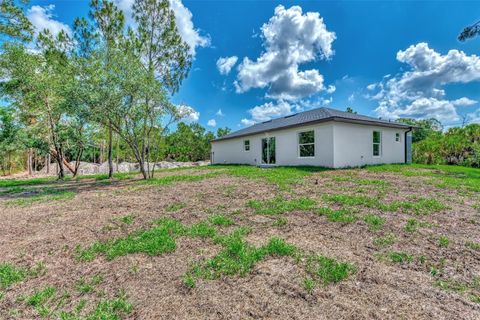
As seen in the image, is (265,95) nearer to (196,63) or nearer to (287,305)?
(196,63)

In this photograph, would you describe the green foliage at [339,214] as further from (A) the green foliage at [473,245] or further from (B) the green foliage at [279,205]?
(A) the green foliage at [473,245]

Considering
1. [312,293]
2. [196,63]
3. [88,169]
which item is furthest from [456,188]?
[88,169]

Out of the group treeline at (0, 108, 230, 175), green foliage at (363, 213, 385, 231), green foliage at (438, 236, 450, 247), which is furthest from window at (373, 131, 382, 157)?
treeline at (0, 108, 230, 175)

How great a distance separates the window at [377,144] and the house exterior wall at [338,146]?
16cm

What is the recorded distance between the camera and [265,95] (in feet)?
73.2

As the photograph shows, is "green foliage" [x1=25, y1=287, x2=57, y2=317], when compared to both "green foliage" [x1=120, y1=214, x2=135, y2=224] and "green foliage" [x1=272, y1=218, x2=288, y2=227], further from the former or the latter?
"green foliage" [x1=272, y1=218, x2=288, y2=227]

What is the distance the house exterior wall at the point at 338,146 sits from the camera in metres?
11.0

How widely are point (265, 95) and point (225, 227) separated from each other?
20147mm

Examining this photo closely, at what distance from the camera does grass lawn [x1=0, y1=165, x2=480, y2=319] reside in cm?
193

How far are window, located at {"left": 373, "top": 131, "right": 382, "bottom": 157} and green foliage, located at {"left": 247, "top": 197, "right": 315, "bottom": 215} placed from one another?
970 centimetres

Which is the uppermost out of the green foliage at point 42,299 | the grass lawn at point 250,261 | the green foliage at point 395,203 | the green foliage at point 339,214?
the green foliage at point 395,203

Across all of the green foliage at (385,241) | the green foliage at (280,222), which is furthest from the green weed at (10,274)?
the green foliage at (385,241)

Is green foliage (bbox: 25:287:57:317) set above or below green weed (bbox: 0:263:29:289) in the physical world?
below

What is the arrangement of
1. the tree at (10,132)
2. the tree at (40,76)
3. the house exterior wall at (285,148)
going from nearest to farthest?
the tree at (40,76)
the house exterior wall at (285,148)
the tree at (10,132)
